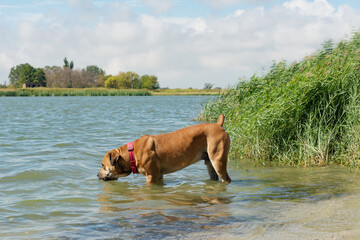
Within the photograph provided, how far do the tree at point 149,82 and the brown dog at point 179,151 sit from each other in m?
121

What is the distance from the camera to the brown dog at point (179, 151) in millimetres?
7297

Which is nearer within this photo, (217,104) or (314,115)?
(314,115)

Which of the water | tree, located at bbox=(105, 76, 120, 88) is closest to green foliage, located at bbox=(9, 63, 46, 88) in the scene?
tree, located at bbox=(105, 76, 120, 88)

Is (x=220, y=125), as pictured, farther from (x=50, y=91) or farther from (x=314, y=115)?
(x=50, y=91)

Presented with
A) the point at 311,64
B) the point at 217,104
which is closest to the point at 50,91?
the point at 217,104

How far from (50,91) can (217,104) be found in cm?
6900

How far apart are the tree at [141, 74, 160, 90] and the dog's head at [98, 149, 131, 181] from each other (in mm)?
120866

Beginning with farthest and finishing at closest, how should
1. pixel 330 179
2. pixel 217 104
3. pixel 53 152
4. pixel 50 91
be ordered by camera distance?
pixel 50 91
pixel 217 104
pixel 53 152
pixel 330 179

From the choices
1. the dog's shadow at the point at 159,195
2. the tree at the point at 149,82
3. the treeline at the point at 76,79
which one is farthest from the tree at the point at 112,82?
the dog's shadow at the point at 159,195

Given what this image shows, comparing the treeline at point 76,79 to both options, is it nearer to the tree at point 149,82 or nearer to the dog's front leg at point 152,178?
the tree at point 149,82

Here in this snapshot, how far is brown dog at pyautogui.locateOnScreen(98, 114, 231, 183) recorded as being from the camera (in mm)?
7297

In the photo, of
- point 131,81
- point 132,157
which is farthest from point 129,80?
point 132,157

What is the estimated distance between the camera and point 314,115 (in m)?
8.95

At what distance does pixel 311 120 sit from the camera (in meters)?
8.93
